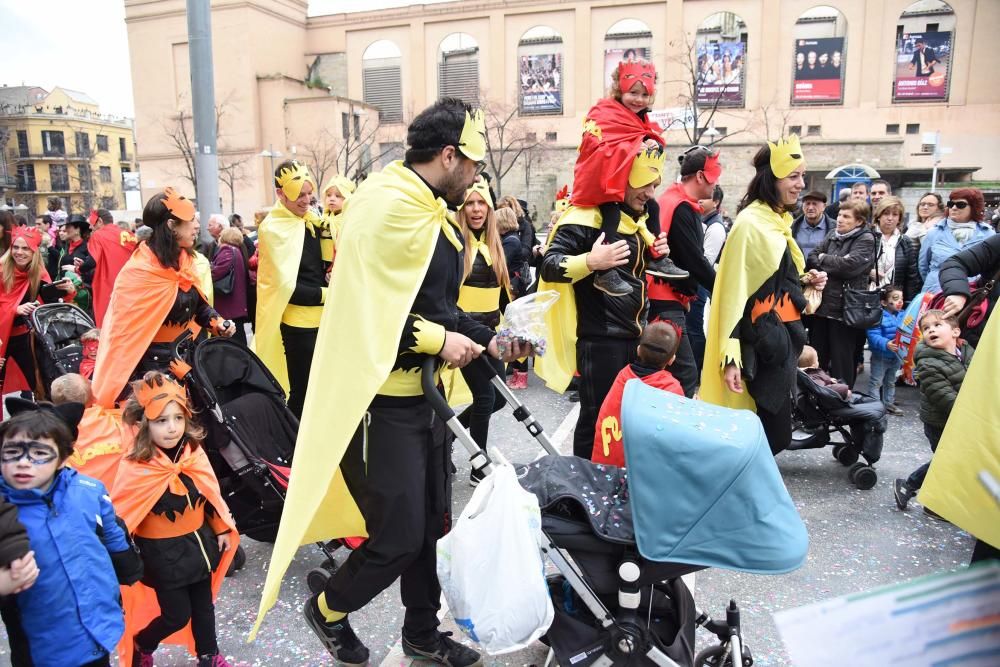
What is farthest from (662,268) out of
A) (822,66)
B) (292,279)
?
(822,66)

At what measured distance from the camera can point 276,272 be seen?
16.6 ft

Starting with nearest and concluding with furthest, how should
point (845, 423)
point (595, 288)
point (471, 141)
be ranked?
point (471, 141)
point (595, 288)
point (845, 423)

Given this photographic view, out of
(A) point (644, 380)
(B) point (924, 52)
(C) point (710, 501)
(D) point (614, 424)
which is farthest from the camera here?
(B) point (924, 52)

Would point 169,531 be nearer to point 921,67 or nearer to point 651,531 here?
point 651,531

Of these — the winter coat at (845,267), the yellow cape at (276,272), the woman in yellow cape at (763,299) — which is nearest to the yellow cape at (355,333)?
the woman in yellow cape at (763,299)

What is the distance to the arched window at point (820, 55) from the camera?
3959cm

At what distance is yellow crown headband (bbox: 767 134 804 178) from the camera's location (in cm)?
400

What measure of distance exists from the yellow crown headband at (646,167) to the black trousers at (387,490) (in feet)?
5.97

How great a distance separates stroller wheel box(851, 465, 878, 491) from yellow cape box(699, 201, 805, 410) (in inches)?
48.5

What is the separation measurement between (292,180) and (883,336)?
5426 mm

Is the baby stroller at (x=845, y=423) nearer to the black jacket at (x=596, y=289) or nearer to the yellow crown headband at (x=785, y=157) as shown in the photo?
the yellow crown headband at (x=785, y=157)

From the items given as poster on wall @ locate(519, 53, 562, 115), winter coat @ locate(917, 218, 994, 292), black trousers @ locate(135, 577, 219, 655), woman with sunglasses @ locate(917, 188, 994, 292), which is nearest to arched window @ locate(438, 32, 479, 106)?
poster on wall @ locate(519, 53, 562, 115)

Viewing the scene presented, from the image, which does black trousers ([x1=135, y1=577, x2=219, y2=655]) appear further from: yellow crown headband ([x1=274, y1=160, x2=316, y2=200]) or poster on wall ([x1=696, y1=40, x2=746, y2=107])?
poster on wall ([x1=696, y1=40, x2=746, y2=107])

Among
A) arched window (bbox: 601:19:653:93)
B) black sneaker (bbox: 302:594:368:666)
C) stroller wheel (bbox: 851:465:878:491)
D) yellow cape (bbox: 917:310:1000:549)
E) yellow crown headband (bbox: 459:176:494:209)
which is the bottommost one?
stroller wheel (bbox: 851:465:878:491)
